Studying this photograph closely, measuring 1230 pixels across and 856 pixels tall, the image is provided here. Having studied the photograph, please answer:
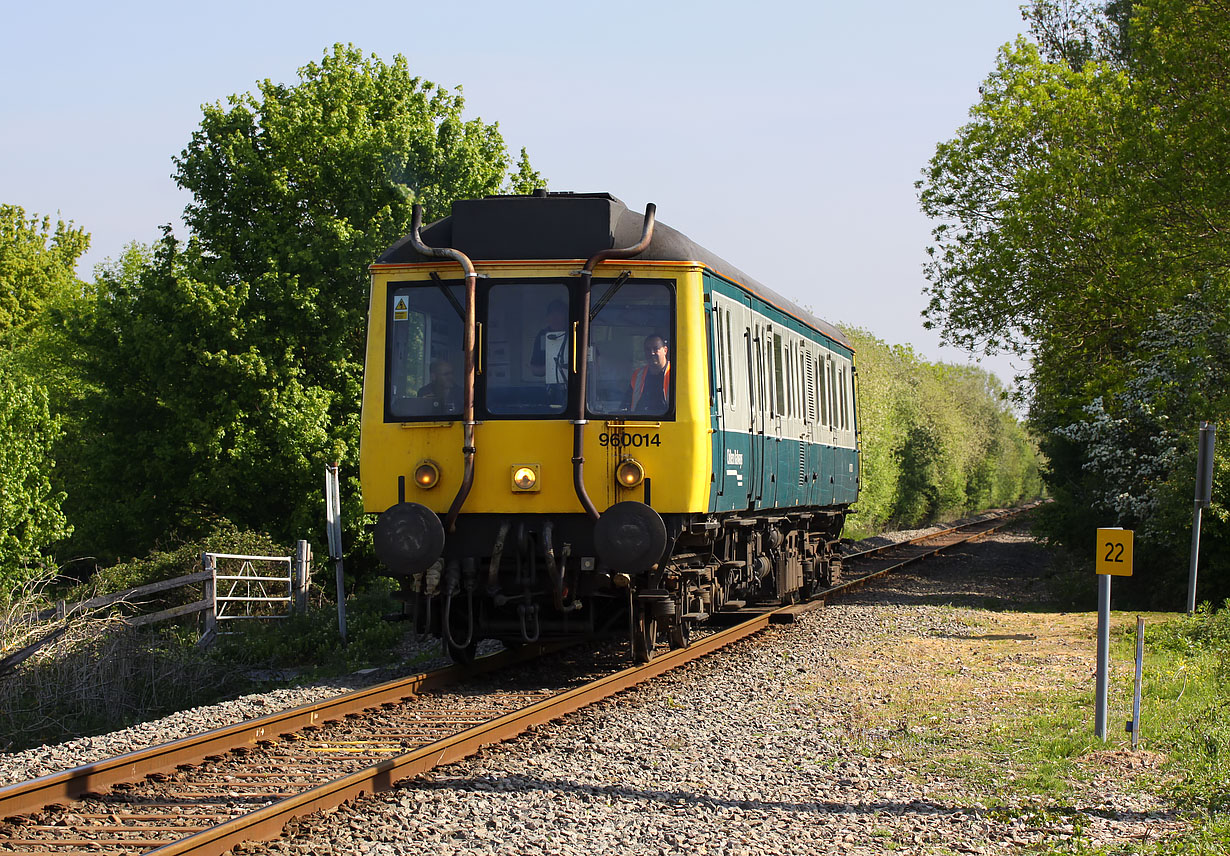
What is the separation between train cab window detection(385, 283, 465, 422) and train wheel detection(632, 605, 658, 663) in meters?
2.24

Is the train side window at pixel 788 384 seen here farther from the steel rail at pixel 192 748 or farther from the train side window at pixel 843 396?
the steel rail at pixel 192 748

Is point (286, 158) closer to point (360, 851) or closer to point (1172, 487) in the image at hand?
point (1172, 487)

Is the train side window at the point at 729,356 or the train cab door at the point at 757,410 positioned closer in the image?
the train side window at the point at 729,356

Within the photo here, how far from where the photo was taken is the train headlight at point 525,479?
33.1 feet

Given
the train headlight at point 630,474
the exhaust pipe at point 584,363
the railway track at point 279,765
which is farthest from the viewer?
the train headlight at point 630,474

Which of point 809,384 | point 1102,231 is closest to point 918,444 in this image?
point 1102,231

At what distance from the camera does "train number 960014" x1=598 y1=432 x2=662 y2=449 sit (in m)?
10.1

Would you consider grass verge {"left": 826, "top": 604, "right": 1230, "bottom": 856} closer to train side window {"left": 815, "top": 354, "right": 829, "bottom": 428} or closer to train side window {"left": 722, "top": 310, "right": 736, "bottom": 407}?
train side window {"left": 722, "top": 310, "right": 736, "bottom": 407}

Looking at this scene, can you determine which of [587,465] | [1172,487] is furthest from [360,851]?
[1172,487]

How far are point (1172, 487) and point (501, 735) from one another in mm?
14697

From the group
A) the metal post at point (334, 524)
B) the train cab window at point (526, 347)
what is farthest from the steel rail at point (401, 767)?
the metal post at point (334, 524)

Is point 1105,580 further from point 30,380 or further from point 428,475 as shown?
point 30,380

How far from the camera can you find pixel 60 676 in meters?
12.8

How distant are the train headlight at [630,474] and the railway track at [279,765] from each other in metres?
1.46
